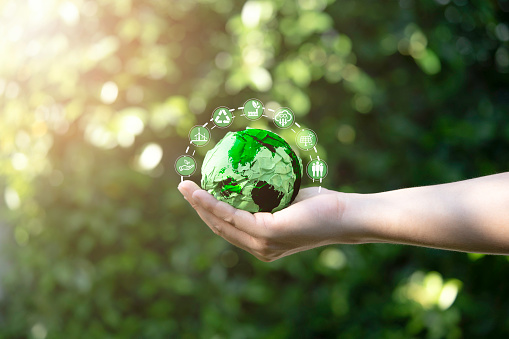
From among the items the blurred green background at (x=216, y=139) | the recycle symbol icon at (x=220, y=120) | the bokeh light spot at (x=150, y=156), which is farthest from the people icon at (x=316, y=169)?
the bokeh light spot at (x=150, y=156)

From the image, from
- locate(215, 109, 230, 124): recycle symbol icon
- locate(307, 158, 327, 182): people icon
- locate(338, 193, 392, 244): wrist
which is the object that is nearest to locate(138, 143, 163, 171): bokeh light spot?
locate(215, 109, 230, 124): recycle symbol icon

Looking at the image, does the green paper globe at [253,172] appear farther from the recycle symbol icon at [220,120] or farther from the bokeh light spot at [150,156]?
the bokeh light spot at [150,156]

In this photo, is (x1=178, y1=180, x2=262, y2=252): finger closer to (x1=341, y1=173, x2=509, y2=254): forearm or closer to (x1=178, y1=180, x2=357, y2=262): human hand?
(x1=178, y1=180, x2=357, y2=262): human hand

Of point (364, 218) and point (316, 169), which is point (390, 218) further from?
point (316, 169)

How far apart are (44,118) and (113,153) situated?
0.35 m

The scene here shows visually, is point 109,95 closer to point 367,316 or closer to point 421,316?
point 367,316

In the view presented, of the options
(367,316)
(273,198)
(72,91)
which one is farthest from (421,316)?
(72,91)

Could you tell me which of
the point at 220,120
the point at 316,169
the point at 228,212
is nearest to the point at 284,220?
the point at 228,212

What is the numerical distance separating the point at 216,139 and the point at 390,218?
89 cm

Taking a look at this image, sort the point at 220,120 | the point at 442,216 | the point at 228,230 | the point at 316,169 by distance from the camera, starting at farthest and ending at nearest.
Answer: the point at 220,120 → the point at 316,169 → the point at 228,230 → the point at 442,216

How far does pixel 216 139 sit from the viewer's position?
193 centimetres

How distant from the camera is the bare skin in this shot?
46.0 inches

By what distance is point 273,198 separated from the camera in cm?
126

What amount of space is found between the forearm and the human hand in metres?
0.04
